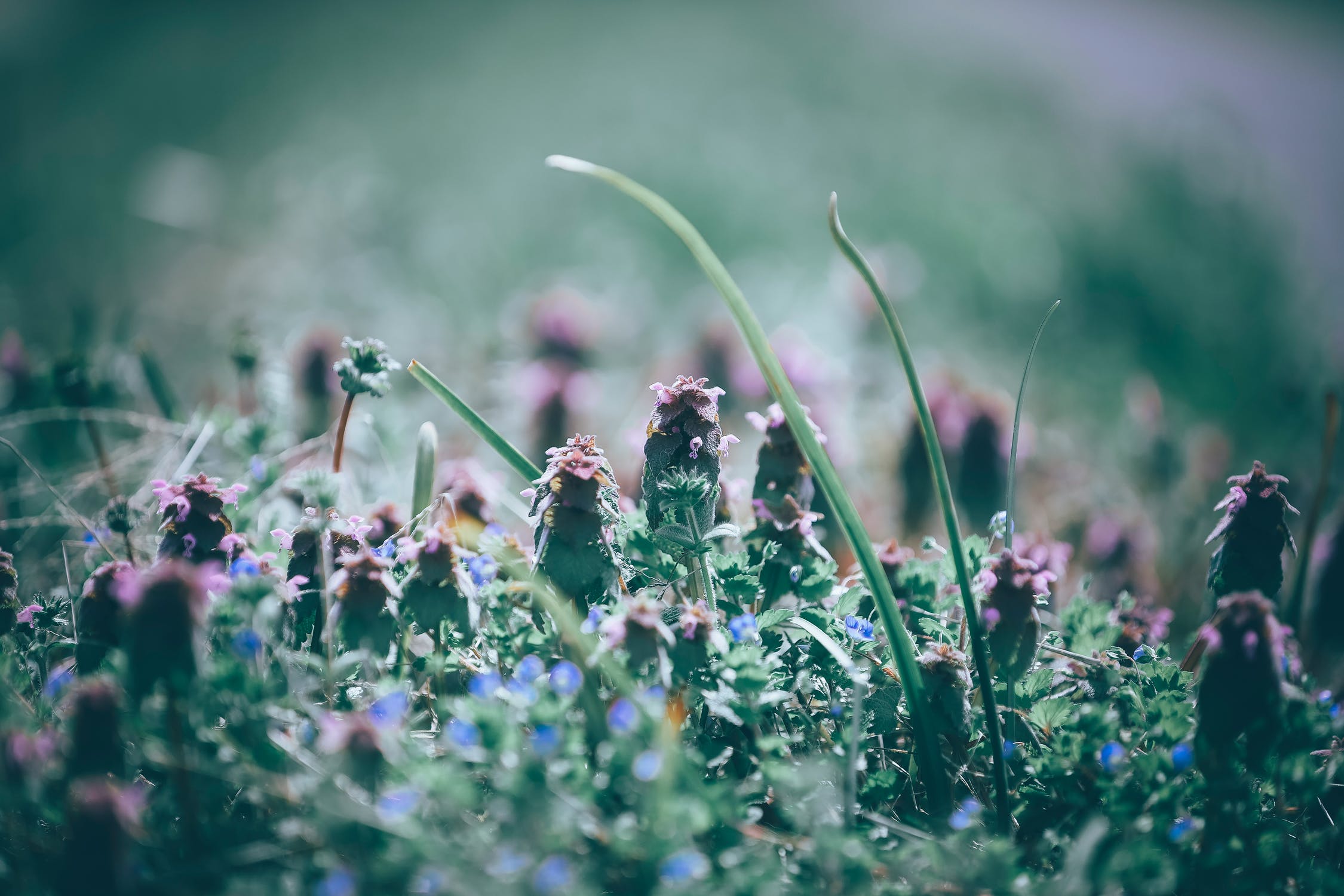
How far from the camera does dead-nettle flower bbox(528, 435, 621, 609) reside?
1229 millimetres

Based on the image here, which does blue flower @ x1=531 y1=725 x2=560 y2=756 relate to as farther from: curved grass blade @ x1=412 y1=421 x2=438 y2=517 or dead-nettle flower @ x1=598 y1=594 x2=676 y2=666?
curved grass blade @ x1=412 y1=421 x2=438 y2=517

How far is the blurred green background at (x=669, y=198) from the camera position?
3449 millimetres

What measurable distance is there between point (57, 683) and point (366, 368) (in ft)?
1.95

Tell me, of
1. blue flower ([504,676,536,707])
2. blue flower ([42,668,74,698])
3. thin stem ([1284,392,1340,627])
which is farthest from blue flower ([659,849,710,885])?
thin stem ([1284,392,1340,627])

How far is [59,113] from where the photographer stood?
5770 mm

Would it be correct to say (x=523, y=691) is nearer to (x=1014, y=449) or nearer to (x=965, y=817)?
(x=965, y=817)

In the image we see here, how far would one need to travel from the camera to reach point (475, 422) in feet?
4.60

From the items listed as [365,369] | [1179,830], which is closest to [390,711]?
[365,369]

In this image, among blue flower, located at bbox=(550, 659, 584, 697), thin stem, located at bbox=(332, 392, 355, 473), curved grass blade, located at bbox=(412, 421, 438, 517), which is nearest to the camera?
blue flower, located at bbox=(550, 659, 584, 697)

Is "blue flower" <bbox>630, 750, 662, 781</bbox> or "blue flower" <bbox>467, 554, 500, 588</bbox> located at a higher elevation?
"blue flower" <bbox>467, 554, 500, 588</bbox>

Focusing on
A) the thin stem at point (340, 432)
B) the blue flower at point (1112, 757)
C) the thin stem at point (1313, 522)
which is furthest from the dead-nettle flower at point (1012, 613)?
the thin stem at point (340, 432)

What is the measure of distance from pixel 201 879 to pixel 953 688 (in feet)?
3.22

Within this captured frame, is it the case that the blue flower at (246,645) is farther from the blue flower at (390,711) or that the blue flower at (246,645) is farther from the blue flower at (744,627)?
the blue flower at (744,627)

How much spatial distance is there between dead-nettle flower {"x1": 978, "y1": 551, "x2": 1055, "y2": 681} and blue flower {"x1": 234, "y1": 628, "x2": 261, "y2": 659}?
96cm
